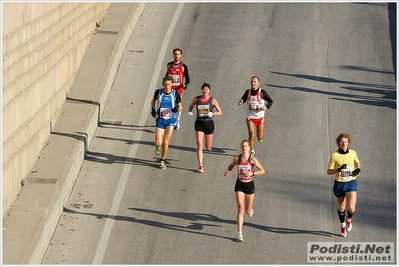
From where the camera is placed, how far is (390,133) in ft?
65.3

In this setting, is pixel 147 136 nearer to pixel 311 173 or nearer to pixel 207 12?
pixel 311 173

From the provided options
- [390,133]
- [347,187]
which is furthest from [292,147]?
[347,187]

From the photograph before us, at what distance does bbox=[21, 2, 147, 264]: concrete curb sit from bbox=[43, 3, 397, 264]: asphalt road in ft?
0.72

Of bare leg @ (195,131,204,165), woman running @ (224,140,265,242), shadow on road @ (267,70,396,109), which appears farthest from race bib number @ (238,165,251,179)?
shadow on road @ (267,70,396,109)

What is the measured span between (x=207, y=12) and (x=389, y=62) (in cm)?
686

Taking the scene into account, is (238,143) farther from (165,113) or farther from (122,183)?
(122,183)

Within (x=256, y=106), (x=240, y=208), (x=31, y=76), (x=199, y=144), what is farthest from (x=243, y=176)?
(x=31, y=76)

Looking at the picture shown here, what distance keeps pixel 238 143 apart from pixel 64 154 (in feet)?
13.1

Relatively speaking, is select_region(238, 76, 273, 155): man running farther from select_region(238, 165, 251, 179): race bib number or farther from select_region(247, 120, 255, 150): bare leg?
select_region(238, 165, 251, 179): race bib number

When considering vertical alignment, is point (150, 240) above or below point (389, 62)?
below

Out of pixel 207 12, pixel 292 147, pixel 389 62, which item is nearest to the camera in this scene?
pixel 292 147

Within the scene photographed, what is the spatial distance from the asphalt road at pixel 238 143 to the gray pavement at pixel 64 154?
356mm

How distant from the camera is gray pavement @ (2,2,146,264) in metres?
14.1

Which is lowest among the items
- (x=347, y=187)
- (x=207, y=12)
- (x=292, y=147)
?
(x=347, y=187)
